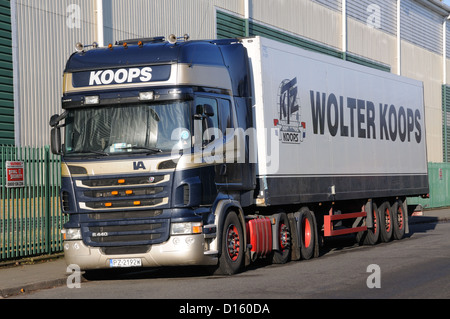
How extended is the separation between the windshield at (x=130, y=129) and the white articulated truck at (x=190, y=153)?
0.7 inches

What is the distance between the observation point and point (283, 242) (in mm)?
15953

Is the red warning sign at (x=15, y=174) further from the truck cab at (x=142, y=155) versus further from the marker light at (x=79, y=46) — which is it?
the marker light at (x=79, y=46)

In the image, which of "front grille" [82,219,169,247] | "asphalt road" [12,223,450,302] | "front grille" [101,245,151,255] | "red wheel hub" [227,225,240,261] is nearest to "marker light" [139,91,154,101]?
"front grille" [82,219,169,247]

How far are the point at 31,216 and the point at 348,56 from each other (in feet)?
70.1

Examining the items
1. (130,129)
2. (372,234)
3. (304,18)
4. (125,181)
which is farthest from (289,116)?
(304,18)

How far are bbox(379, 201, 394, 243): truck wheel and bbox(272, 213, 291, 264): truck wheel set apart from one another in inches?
213

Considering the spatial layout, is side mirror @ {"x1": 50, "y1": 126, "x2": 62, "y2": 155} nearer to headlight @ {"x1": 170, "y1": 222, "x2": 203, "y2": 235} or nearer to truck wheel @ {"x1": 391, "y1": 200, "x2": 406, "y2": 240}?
headlight @ {"x1": 170, "y1": 222, "x2": 203, "y2": 235}

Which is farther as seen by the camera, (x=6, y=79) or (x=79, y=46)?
(x=6, y=79)

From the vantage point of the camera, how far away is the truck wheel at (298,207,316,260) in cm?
1661

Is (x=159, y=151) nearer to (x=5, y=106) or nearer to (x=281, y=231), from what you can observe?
(x=281, y=231)

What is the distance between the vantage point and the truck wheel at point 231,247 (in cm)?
1359

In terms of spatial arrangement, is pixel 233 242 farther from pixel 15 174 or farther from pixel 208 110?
pixel 15 174

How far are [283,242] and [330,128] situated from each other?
3164 mm

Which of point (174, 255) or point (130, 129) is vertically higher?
point (130, 129)
